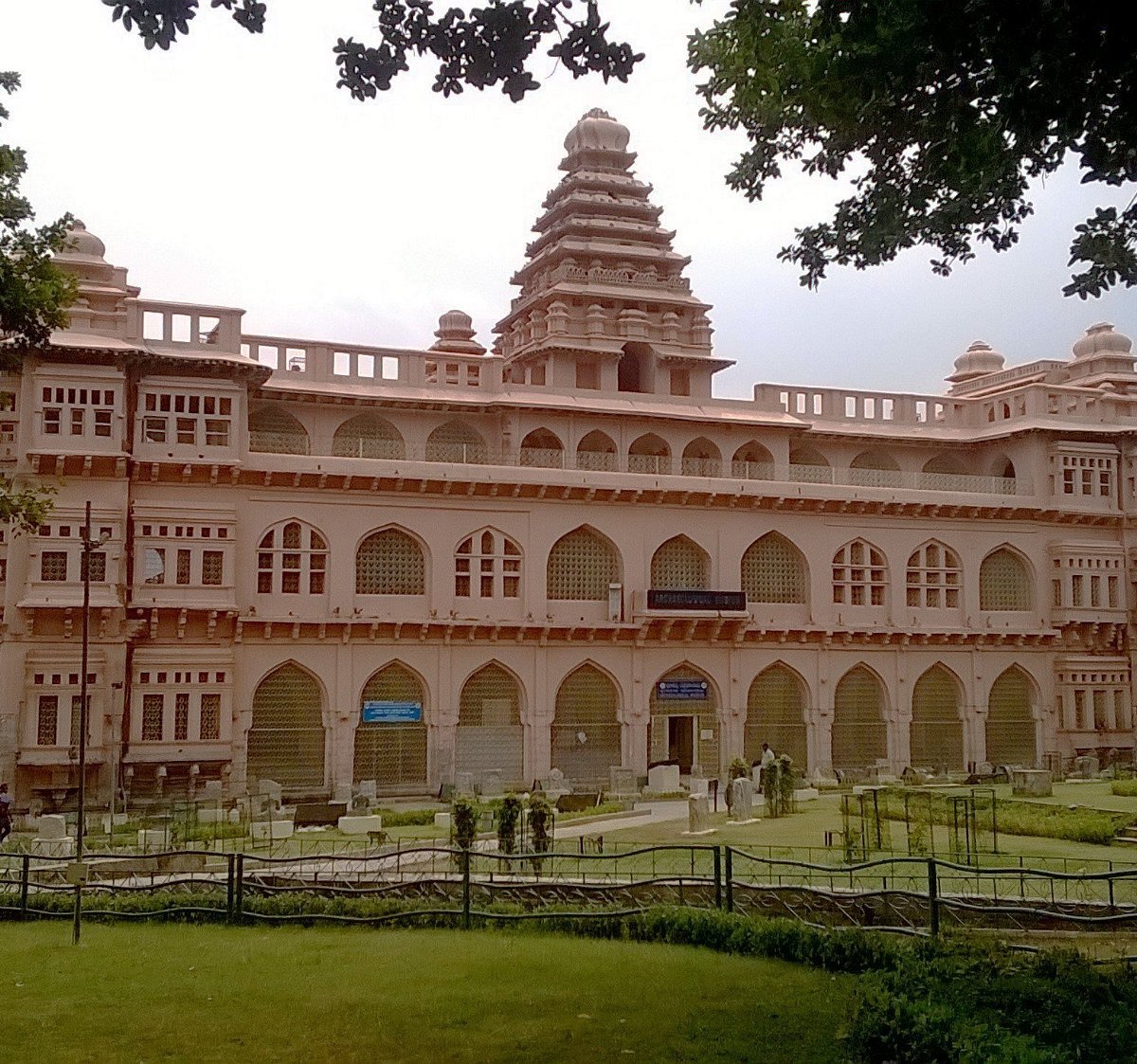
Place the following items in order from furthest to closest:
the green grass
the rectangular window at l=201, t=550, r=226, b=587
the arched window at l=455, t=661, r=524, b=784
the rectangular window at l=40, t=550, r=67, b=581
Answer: the arched window at l=455, t=661, r=524, b=784, the rectangular window at l=201, t=550, r=226, b=587, the rectangular window at l=40, t=550, r=67, b=581, the green grass

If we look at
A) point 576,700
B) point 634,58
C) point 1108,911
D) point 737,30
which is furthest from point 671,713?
point 634,58

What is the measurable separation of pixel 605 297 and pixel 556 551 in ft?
28.0

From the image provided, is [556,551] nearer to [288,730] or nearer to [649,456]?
[649,456]

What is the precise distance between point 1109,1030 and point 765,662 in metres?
27.8

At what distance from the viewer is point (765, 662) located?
35.8 meters

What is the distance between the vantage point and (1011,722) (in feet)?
126

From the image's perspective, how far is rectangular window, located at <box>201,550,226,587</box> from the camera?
3070 centimetres

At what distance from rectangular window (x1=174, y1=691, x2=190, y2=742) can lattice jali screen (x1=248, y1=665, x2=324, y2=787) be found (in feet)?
5.53

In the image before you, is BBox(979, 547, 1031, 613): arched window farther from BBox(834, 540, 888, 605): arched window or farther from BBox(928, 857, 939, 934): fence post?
BBox(928, 857, 939, 934): fence post

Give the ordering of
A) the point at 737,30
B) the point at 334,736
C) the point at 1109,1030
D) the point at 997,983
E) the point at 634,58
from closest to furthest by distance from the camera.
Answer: the point at 1109,1030, the point at 997,983, the point at 634,58, the point at 737,30, the point at 334,736

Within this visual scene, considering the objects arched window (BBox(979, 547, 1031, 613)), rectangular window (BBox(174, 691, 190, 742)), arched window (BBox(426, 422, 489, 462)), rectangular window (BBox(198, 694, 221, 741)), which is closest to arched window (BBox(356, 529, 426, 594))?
arched window (BBox(426, 422, 489, 462))

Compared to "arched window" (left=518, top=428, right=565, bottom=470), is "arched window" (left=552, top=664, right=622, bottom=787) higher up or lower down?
lower down

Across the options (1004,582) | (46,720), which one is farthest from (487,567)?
(1004,582)

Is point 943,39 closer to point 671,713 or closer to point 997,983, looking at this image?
point 997,983
